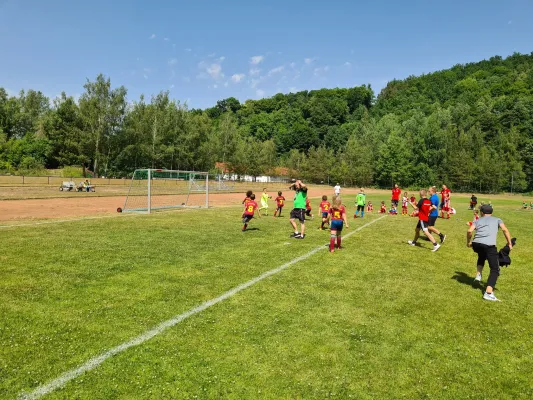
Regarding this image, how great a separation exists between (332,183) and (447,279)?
99106 millimetres

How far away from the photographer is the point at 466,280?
8180 mm

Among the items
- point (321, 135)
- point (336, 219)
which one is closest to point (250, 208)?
point (336, 219)

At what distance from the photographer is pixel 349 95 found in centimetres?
17650

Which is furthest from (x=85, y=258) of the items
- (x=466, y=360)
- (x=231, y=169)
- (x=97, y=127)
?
(x=231, y=169)

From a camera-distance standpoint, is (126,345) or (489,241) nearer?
(126,345)

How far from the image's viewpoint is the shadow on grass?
7680mm

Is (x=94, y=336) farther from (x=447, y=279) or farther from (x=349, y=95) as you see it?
(x=349, y=95)

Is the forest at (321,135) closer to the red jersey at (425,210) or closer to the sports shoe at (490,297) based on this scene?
the red jersey at (425,210)

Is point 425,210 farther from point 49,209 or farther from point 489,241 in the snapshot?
point 49,209

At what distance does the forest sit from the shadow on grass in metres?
59.4

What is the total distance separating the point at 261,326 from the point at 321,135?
497ft

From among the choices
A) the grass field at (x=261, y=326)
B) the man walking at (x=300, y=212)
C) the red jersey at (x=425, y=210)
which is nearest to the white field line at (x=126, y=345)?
the grass field at (x=261, y=326)

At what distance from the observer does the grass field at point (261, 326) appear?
12.2ft

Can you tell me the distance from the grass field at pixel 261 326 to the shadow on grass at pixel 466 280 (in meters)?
0.03
